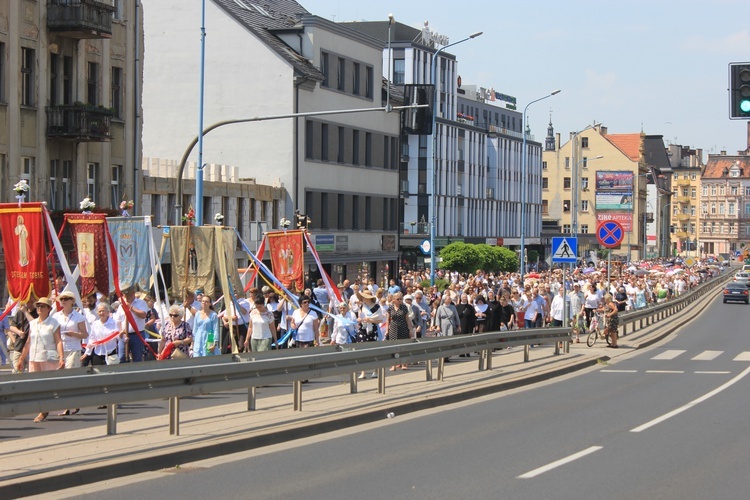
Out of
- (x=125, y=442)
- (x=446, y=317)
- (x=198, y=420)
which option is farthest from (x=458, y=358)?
(x=125, y=442)

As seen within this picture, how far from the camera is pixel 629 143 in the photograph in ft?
566

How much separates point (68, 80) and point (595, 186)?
402 feet

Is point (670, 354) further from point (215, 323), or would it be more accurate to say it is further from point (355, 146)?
point (355, 146)

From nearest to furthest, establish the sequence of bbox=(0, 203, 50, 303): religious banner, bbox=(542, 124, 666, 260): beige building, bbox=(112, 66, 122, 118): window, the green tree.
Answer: bbox=(0, 203, 50, 303): religious banner
bbox=(112, 66, 122, 118): window
the green tree
bbox=(542, 124, 666, 260): beige building

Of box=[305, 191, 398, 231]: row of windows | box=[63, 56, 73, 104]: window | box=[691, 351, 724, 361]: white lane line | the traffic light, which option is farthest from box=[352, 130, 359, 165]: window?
the traffic light

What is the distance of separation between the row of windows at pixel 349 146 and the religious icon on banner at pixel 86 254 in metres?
35.2

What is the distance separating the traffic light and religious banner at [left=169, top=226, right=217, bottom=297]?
28.7ft

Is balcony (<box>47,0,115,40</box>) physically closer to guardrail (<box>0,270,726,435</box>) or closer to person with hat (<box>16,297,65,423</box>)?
guardrail (<box>0,270,726,435</box>)

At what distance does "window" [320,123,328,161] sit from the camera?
55312mm

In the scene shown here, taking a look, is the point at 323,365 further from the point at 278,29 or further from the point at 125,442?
the point at 278,29

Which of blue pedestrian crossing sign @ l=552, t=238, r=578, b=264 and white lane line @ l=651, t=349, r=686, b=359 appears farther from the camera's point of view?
white lane line @ l=651, t=349, r=686, b=359

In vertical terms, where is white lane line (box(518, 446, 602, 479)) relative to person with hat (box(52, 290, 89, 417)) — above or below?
below

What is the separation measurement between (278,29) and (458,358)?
103ft

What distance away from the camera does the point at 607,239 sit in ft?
100
